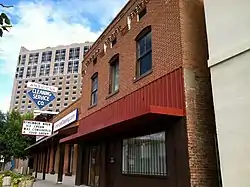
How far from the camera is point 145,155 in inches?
405

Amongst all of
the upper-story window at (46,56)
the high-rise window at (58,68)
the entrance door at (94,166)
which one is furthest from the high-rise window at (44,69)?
the entrance door at (94,166)

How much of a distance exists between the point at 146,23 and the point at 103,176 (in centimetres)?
728

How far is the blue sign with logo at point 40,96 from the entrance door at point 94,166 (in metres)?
3.64

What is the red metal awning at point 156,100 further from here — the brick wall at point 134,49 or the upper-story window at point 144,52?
the upper-story window at point 144,52

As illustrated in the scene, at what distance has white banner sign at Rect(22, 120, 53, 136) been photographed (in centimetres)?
1738

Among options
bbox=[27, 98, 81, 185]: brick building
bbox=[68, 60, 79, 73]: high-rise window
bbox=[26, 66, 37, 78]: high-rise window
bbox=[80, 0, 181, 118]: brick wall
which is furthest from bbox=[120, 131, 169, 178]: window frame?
bbox=[26, 66, 37, 78]: high-rise window

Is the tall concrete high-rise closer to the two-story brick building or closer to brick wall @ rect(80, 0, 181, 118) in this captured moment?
brick wall @ rect(80, 0, 181, 118)

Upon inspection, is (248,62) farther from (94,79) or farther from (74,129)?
(74,129)

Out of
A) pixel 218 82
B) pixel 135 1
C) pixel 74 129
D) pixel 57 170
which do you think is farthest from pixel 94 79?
pixel 218 82

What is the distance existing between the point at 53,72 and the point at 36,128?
103m

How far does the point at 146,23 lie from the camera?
11.7 meters

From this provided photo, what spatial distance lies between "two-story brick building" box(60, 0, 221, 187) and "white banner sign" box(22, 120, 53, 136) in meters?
3.70

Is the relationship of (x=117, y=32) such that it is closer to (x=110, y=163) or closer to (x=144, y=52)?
(x=144, y=52)

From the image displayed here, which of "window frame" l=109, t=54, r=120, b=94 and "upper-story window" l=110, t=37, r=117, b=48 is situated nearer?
"window frame" l=109, t=54, r=120, b=94
